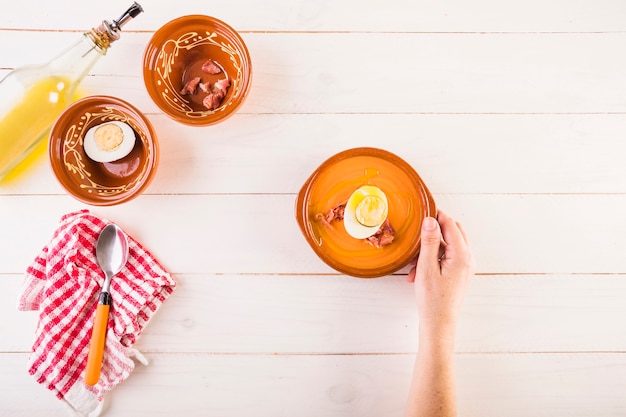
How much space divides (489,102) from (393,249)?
0.40 metres

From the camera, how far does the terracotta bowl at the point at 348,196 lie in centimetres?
93

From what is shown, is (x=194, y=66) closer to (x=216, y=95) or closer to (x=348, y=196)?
(x=216, y=95)

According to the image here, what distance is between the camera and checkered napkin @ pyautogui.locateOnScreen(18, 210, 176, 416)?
94cm

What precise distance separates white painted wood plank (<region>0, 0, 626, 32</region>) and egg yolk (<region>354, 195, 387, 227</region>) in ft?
1.30

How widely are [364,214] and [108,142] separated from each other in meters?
0.53

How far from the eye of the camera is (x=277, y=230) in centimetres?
100

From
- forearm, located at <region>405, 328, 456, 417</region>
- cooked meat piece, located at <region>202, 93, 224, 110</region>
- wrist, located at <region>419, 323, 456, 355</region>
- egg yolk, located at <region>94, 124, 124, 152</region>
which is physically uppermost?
cooked meat piece, located at <region>202, 93, 224, 110</region>

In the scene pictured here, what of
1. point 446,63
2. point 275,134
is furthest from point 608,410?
point 275,134

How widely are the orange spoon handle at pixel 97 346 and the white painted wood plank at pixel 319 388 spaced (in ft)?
0.30

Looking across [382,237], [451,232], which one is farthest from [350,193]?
[451,232]

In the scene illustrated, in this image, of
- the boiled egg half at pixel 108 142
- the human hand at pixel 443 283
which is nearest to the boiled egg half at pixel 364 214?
the human hand at pixel 443 283

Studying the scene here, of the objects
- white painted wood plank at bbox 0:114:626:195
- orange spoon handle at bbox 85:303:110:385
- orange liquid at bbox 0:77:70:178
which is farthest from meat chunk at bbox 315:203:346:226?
orange liquid at bbox 0:77:70:178

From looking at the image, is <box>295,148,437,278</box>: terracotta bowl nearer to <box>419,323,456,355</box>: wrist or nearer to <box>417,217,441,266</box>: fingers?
<box>417,217,441,266</box>: fingers

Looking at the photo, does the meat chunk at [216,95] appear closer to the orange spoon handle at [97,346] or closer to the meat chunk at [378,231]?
the meat chunk at [378,231]
